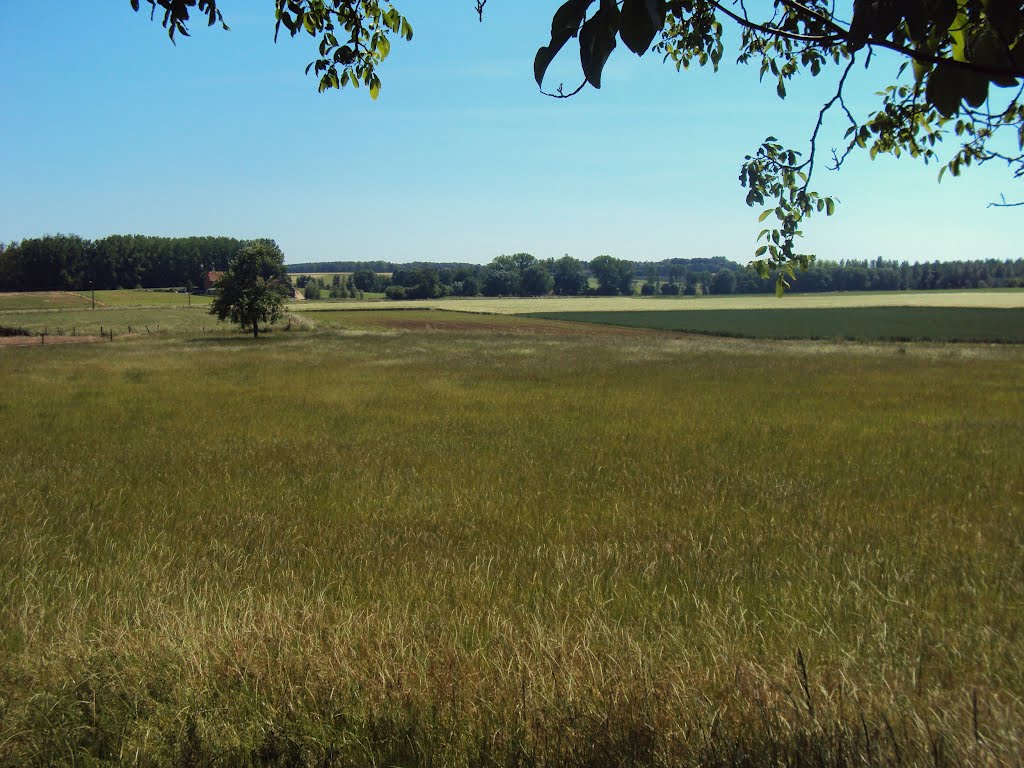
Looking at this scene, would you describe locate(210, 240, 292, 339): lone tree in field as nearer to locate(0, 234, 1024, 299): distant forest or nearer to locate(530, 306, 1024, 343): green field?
locate(530, 306, 1024, 343): green field

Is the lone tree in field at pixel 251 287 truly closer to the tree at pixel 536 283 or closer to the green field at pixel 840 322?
the green field at pixel 840 322

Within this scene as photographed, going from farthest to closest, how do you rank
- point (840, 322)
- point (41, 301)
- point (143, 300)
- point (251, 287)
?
point (143, 300) < point (41, 301) < point (840, 322) < point (251, 287)

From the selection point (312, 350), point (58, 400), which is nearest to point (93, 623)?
point (58, 400)

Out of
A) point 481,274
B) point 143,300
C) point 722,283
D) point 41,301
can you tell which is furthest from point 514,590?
point 481,274

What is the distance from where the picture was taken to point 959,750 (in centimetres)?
266

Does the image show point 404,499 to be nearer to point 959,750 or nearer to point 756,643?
point 756,643

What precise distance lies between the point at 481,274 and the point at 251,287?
11132 cm

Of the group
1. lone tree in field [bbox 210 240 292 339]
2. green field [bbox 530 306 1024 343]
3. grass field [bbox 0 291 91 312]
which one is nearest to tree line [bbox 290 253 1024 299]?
green field [bbox 530 306 1024 343]

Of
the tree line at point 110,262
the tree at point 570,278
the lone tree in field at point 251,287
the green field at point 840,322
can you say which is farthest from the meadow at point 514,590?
the tree at point 570,278

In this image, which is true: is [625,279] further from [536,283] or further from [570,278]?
[536,283]

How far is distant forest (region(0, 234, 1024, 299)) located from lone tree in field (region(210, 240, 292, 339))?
65.8 m

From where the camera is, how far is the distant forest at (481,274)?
385ft

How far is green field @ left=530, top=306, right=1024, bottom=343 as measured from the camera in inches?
2127

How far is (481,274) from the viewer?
16175 centimetres
